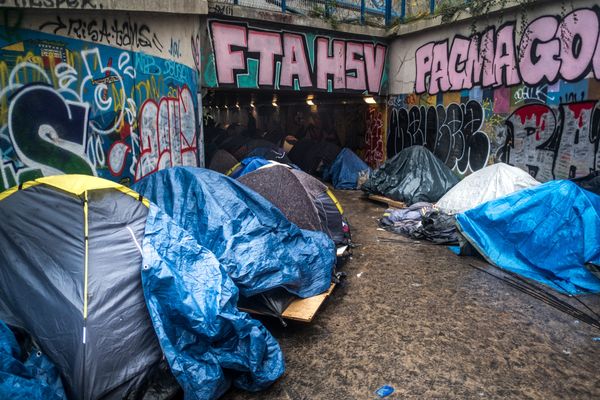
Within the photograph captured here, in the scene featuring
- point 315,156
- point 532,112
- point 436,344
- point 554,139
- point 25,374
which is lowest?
point 436,344

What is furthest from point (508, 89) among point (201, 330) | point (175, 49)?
point (201, 330)

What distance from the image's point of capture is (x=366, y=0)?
37.8ft

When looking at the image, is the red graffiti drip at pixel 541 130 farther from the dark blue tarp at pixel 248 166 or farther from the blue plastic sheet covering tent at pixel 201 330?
the blue plastic sheet covering tent at pixel 201 330

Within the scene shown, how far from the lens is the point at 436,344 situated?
13.0 ft

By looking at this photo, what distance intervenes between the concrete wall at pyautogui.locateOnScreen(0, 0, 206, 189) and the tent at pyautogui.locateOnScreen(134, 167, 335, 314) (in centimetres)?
115

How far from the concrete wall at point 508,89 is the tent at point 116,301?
7.53m

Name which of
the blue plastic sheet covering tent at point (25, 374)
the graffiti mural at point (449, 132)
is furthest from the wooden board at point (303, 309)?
Result: the graffiti mural at point (449, 132)

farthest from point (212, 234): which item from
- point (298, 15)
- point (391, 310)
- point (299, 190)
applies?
point (298, 15)

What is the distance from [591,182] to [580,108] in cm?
182

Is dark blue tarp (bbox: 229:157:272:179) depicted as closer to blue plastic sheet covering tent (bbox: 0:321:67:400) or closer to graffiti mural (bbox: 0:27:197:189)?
graffiti mural (bbox: 0:27:197:189)

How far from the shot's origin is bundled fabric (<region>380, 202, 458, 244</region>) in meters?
7.00

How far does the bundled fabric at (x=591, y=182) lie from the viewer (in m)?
6.52

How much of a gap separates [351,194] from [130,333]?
8.81m

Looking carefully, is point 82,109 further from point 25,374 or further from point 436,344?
point 436,344
